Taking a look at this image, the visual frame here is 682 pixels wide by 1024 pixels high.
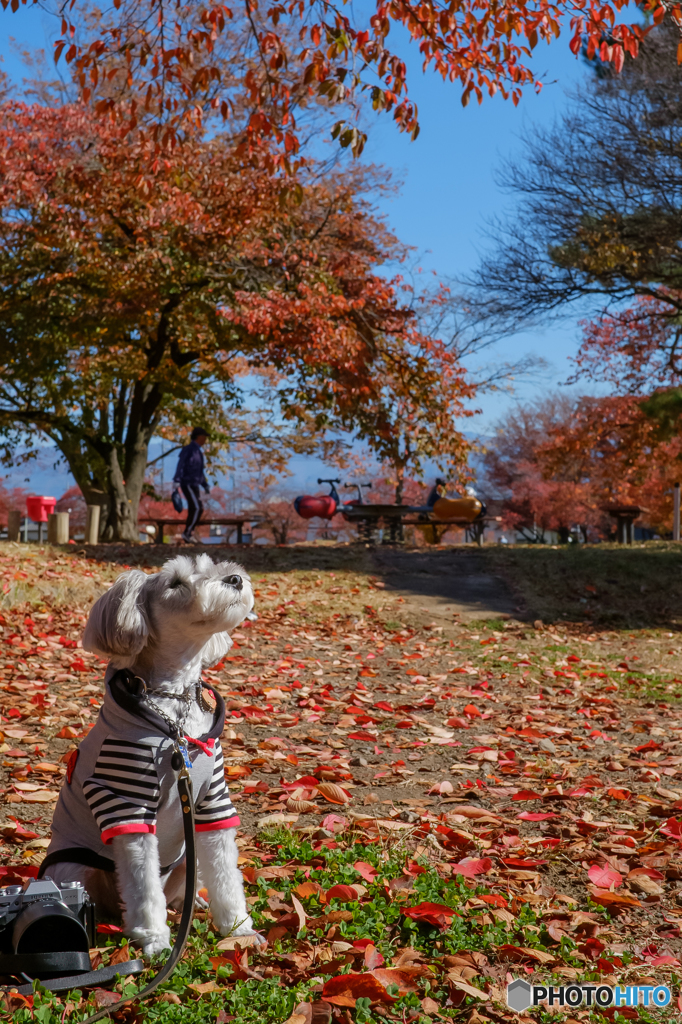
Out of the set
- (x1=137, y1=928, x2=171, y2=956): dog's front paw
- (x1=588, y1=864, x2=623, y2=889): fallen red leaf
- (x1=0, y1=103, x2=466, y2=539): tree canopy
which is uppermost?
(x1=0, y1=103, x2=466, y2=539): tree canopy

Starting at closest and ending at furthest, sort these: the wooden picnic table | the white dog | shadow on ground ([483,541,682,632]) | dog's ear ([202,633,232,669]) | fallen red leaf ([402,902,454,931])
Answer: the white dog
dog's ear ([202,633,232,669])
fallen red leaf ([402,902,454,931])
shadow on ground ([483,541,682,632])
the wooden picnic table

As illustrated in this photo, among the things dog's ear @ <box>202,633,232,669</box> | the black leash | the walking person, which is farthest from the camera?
the walking person

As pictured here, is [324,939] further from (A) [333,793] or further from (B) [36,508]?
(B) [36,508]

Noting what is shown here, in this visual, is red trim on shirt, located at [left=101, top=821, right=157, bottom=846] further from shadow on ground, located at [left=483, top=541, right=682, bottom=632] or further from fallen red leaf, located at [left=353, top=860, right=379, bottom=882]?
shadow on ground, located at [left=483, top=541, right=682, bottom=632]

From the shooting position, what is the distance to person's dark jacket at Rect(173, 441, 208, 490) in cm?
1387

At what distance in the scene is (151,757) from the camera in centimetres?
238

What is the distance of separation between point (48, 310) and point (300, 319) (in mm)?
5427

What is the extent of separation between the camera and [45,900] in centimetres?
229

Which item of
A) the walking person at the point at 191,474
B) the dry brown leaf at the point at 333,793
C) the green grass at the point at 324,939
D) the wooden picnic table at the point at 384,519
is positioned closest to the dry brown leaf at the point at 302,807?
the dry brown leaf at the point at 333,793

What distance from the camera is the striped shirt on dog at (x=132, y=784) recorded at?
2350 millimetres

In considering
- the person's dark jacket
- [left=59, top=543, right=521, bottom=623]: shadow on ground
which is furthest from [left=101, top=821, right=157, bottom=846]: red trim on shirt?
the person's dark jacket

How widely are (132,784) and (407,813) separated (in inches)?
79.7

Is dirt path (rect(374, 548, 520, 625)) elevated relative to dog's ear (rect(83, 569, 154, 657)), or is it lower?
lower

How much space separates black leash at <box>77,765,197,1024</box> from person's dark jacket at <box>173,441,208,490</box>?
38.5 ft
